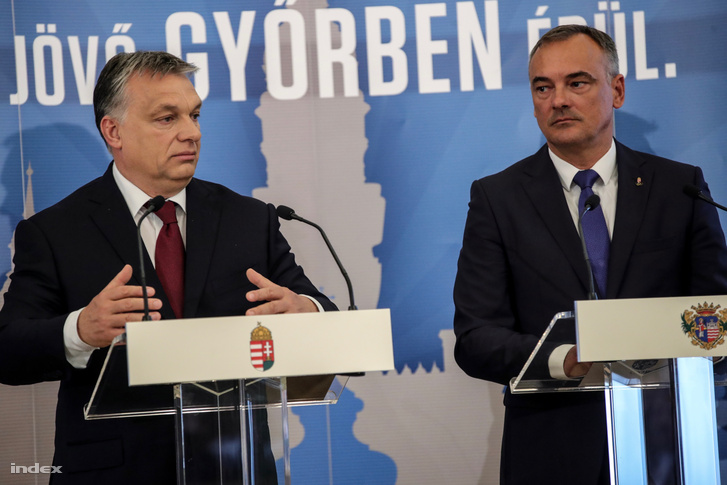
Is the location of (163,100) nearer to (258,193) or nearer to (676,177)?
(258,193)

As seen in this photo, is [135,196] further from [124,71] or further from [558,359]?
[558,359]

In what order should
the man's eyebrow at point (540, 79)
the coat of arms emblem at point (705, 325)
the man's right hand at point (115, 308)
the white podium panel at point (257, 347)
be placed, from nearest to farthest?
the white podium panel at point (257, 347), the coat of arms emblem at point (705, 325), the man's right hand at point (115, 308), the man's eyebrow at point (540, 79)

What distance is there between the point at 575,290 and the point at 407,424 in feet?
4.98

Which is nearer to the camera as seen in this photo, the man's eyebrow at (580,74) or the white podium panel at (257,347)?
the white podium panel at (257,347)

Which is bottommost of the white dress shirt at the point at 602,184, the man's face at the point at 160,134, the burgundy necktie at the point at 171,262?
the burgundy necktie at the point at 171,262

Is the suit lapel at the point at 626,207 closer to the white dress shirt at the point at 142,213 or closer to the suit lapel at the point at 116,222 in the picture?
the white dress shirt at the point at 142,213

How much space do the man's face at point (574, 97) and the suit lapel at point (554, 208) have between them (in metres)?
0.10

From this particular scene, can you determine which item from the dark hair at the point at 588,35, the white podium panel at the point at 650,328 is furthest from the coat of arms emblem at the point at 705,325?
the dark hair at the point at 588,35

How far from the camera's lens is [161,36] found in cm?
401

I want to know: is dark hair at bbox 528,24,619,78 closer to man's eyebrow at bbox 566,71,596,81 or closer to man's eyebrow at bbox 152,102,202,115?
man's eyebrow at bbox 566,71,596,81

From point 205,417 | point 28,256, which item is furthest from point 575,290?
point 28,256

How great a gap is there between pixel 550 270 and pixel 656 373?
2.43ft

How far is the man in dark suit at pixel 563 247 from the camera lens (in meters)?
2.53

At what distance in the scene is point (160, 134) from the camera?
112 inches
